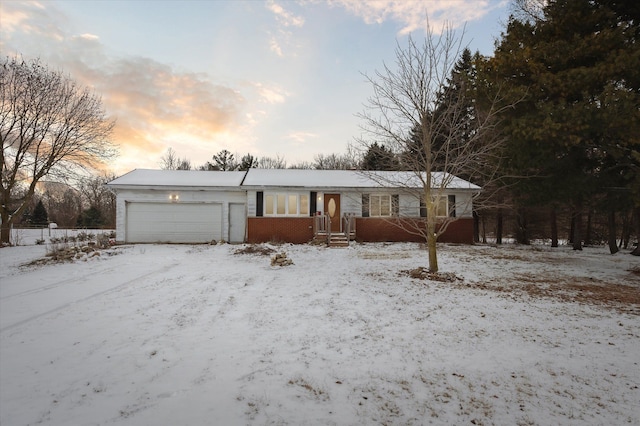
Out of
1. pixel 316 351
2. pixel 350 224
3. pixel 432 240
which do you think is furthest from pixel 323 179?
pixel 316 351

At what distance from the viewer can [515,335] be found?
15.0ft

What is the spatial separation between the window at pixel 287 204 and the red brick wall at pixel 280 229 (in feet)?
1.22

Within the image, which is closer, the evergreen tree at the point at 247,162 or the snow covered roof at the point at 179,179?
the snow covered roof at the point at 179,179

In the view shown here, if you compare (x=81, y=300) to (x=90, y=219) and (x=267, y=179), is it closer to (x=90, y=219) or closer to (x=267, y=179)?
(x=267, y=179)

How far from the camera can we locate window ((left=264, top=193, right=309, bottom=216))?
17016 millimetres

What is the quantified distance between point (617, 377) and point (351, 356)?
3.10 m

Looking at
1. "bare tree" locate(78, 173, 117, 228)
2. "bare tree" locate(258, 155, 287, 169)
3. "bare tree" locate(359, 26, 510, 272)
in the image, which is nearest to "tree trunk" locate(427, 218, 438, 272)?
"bare tree" locate(359, 26, 510, 272)

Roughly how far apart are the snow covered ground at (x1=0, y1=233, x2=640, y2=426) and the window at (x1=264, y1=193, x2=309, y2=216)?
9037mm

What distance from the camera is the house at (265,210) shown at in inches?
661

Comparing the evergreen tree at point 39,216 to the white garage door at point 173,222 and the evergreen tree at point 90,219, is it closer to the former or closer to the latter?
the evergreen tree at point 90,219

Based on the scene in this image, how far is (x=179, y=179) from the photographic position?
60.6 ft

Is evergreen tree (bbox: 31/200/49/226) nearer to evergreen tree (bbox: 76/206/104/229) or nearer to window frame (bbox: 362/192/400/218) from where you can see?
evergreen tree (bbox: 76/206/104/229)

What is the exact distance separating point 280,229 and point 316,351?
1304 centimetres

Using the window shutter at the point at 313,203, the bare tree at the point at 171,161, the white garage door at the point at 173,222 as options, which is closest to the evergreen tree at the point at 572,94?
the window shutter at the point at 313,203
